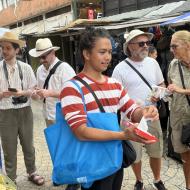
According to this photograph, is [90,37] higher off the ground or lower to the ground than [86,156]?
higher

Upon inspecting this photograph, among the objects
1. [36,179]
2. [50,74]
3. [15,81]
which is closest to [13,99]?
[15,81]

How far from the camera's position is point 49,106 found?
3.80m

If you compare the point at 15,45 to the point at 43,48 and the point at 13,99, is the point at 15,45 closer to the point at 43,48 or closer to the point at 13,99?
the point at 43,48

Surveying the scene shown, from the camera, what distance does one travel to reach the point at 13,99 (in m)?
3.69

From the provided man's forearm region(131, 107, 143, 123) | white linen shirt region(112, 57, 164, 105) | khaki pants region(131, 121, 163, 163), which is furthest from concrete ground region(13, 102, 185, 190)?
man's forearm region(131, 107, 143, 123)

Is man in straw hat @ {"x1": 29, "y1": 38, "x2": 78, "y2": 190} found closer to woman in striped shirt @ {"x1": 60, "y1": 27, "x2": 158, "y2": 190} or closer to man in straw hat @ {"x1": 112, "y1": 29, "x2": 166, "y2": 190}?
man in straw hat @ {"x1": 112, "y1": 29, "x2": 166, "y2": 190}

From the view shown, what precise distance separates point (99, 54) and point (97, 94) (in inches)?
10.6

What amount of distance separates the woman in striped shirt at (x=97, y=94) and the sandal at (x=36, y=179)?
203 cm

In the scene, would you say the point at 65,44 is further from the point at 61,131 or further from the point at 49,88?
the point at 61,131

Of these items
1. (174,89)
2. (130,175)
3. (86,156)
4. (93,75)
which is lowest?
(130,175)

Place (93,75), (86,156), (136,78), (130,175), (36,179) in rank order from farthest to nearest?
(130,175) < (36,179) < (136,78) < (93,75) < (86,156)

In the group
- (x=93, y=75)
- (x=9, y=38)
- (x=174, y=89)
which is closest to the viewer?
(x=93, y=75)

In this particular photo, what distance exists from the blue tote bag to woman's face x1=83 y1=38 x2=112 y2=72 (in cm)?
34

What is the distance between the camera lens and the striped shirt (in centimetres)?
202
